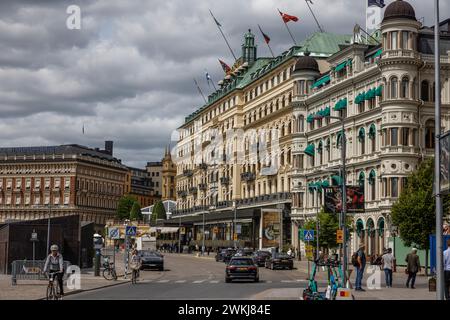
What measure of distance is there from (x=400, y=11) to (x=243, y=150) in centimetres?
4920

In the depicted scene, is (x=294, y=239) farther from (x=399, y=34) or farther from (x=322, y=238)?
(x=399, y=34)

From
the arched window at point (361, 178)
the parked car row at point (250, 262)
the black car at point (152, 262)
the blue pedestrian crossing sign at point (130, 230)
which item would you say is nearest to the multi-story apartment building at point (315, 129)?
the arched window at point (361, 178)

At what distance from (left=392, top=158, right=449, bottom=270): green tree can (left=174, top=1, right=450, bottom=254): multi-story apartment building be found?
8.62 meters

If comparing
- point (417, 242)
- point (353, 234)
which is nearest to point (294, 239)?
point (353, 234)

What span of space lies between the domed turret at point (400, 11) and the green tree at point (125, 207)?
12743 cm

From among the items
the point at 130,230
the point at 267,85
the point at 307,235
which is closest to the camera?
the point at 307,235

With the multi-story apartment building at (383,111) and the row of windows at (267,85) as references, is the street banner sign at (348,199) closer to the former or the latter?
the multi-story apartment building at (383,111)

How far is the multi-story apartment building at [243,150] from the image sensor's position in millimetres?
98500

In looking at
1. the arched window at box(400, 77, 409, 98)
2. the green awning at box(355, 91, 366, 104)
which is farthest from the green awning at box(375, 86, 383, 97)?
the green awning at box(355, 91, 366, 104)

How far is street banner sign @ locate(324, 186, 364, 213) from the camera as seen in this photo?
4188 centimetres

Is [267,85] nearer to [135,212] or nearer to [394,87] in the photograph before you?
[394,87]

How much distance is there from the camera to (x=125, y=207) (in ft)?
626

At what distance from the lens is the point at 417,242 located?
5269 centimetres

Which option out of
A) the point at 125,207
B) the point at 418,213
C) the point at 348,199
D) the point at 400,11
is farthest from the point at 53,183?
the point at 348,199
